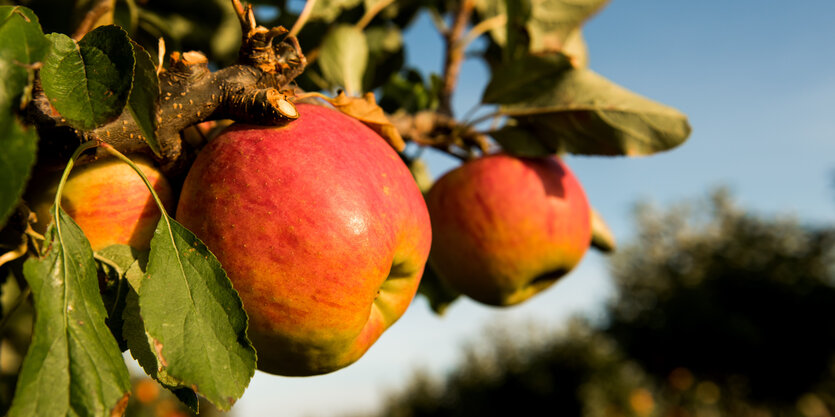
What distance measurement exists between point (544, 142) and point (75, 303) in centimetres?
91

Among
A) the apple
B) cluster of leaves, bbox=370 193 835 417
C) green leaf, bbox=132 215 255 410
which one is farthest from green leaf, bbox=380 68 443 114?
cluster of leaves, bbox=370 193 835 417

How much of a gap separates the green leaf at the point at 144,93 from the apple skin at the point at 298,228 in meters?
0.16

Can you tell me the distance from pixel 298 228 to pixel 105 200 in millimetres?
243

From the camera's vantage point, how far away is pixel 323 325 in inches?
27.0

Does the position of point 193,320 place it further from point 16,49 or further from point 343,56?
point 343,56

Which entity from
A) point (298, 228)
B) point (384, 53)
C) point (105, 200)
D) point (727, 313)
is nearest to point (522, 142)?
point (384, 53)

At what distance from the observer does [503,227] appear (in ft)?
3.99

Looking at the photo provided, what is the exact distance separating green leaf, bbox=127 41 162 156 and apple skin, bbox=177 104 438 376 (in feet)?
0.51

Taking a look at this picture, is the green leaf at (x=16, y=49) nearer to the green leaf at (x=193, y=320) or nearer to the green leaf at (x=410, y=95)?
the green leaf at (x=193, y=320)

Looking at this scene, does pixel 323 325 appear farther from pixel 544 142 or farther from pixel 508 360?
pixel 508 360

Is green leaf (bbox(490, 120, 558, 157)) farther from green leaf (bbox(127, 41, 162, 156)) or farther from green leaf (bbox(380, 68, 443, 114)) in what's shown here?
green leaf (bbox(127, 41, 162, 156))

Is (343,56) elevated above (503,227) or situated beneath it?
elevated above

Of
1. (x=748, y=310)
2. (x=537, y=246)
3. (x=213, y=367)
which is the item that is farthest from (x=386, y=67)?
(x=748, y=310)

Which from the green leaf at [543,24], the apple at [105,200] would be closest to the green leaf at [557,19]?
the green leaf at [543,24]
